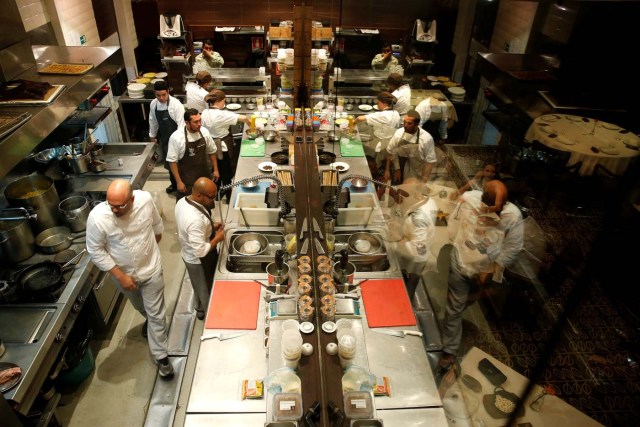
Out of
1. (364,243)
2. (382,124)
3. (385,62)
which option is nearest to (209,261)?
(364,243)

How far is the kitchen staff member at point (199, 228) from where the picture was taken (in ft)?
10.3

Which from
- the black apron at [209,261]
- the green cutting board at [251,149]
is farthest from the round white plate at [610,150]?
the green cutting board at [251,149]

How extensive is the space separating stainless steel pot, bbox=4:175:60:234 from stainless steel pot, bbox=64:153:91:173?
0.58 meters

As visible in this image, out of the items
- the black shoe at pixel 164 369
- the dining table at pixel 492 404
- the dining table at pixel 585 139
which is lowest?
the black shoe at pixel 164 369

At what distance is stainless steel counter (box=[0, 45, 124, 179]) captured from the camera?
2.45 meters

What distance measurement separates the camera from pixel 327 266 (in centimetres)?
264

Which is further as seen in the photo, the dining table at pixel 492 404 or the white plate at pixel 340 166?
the white plate at pixel 340 166

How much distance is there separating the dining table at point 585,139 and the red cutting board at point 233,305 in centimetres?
299

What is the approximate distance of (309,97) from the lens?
19.6ft

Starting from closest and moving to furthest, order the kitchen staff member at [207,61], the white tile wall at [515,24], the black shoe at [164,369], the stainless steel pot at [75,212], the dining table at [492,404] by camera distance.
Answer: the dining table at [492,404], the black shoe at [164,369], the white tile wall at [515,24], the stainless steel pot at [75,212], the kitchen staff member at [207,61]

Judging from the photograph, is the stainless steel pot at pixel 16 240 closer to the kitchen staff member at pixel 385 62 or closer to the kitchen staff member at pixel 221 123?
the kitchen staff member at pixel 221 123

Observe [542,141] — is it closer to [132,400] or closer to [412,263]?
[412,263]

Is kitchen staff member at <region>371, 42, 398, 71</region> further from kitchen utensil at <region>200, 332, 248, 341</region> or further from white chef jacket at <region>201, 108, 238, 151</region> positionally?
kitchen utensil at <region>200, 332, 248, 341</region>

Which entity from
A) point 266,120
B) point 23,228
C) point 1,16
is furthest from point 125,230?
point 266,120
